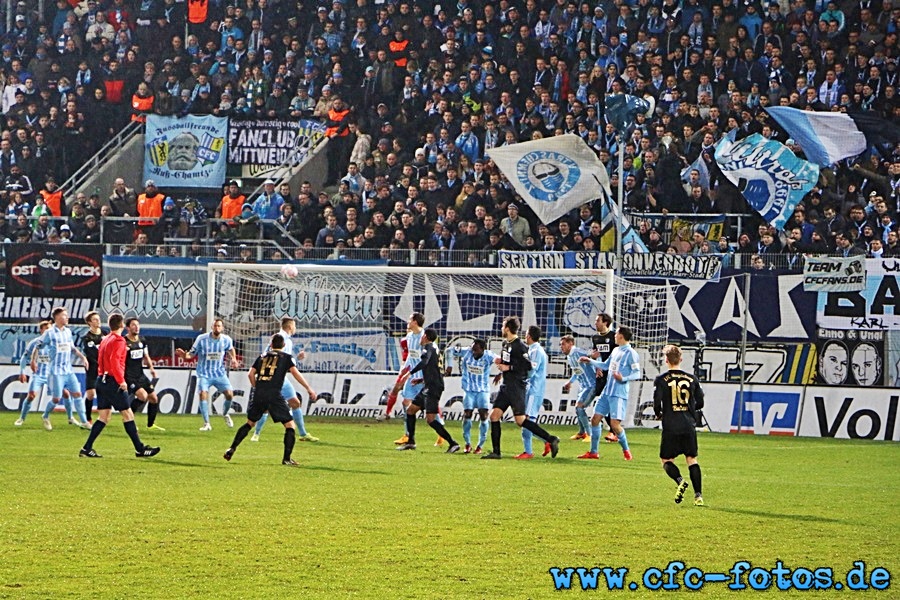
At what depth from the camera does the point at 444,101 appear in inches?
1356

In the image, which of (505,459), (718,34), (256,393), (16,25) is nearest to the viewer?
(256,393)

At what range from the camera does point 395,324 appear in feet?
99.7

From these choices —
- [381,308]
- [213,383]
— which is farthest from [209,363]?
[381,308]

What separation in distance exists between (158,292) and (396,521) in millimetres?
18595

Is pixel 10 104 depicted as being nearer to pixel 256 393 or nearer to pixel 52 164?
pixel 52 164

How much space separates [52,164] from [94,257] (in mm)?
6989

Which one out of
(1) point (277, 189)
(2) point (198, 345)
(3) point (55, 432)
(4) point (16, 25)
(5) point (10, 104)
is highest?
(4) point (16, 25)

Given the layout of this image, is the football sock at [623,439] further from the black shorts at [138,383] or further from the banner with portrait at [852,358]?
the black shorts at [138,383]

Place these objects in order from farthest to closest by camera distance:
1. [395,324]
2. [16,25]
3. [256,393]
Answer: [16,25] < [395,324] < [256,393]

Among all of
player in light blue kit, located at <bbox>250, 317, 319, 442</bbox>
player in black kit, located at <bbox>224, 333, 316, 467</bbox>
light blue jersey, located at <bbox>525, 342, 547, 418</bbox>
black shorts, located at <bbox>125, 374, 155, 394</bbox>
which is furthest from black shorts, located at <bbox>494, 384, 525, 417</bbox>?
black shorts, located at <bbox>125, 374, 155, 394</bbox>

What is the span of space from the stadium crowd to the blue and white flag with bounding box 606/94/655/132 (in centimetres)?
227

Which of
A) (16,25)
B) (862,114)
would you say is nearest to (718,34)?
(862,114)

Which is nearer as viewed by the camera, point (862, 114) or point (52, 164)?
point (862, 114)

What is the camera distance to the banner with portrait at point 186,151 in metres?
37.2
